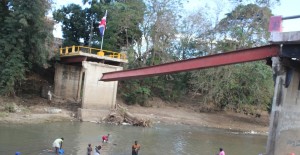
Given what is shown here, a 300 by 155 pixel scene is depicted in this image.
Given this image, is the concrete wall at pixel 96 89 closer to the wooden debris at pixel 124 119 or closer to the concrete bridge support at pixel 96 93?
the concrete bridge support at pixel 96 93

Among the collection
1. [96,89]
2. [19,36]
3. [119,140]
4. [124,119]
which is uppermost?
[19,36]

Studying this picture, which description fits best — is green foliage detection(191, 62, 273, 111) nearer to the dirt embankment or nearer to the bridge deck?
the dirt embankment

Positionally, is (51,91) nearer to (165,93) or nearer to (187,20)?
(165,93)

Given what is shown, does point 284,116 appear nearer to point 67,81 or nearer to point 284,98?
point 284,98

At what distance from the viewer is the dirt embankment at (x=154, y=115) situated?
3170 cm

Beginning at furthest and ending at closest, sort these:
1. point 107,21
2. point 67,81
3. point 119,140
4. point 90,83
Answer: point 107,21 → point 67,81 → point 90,83 → point 119,140

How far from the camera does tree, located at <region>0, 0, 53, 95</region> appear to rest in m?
33.6

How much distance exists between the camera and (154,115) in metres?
42.8

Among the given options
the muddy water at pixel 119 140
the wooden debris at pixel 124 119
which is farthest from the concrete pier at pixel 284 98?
the wooden debris at pixel 124 119

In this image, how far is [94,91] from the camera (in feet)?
122

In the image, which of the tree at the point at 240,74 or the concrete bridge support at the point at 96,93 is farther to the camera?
the tree at the point at 240,74

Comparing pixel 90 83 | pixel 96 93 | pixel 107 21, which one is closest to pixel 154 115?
pixel 96 93

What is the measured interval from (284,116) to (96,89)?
25.4 m

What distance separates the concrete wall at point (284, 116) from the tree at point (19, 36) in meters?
25.7
